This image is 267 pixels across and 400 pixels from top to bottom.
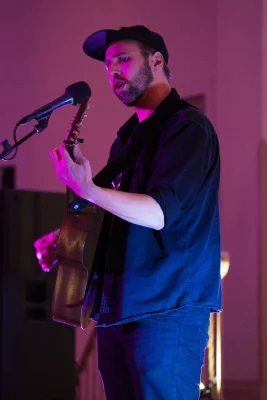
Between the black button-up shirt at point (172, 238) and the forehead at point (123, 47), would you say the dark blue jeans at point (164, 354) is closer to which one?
the black button-up shirt at point (172, 238)

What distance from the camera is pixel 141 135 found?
212 centimetres

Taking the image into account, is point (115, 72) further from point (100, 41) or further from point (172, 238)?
point (172, 238)

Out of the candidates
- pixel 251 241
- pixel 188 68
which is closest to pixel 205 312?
pixel 251 241

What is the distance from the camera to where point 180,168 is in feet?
6.17

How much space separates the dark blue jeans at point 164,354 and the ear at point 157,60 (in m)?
0.87

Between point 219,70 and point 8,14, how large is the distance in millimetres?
2468

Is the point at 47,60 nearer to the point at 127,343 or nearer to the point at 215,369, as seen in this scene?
the point at 215,369

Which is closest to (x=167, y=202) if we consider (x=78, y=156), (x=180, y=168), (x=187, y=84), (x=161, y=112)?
(x=180, y=168)

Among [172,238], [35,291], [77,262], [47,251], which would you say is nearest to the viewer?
[172,238]

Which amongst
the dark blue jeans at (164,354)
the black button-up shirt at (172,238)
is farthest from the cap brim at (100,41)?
the dark blue jeans at (164,354)

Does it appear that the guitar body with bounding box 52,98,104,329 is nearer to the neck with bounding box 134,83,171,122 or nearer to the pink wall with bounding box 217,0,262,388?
the neck with bounding box 134,83,171,122

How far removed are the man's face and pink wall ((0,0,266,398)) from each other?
238 cm

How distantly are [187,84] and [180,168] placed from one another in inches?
131

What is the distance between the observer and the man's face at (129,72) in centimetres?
218
